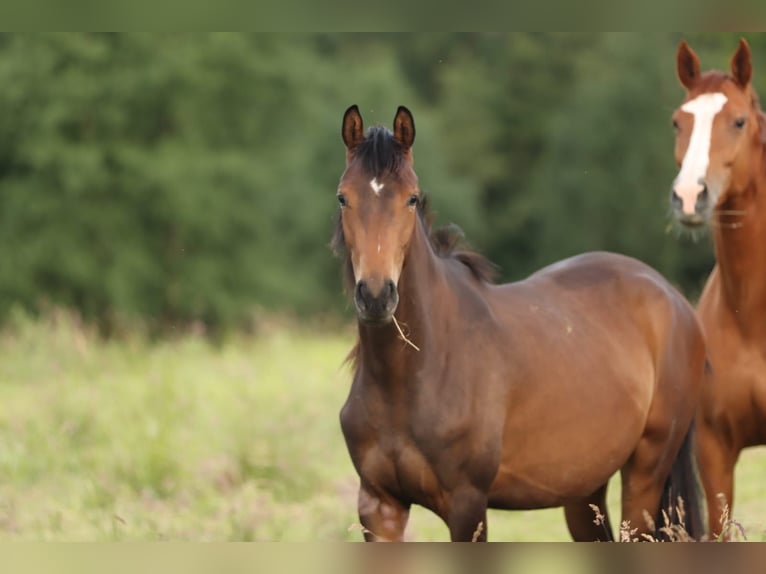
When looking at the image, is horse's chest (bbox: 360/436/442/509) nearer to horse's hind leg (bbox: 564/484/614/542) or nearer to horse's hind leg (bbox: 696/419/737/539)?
horse's hind leg (bbox: 564/484/614/542)

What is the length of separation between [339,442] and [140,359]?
12.0 ft

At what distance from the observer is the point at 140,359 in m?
12.8

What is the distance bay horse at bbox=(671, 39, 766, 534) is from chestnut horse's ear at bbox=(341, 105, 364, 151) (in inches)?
70.2

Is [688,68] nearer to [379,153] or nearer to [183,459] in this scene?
[379,153]

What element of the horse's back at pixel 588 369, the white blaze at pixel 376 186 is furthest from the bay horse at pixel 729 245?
the white blaze at pixel 376 186

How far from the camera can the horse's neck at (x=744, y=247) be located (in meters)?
5.99

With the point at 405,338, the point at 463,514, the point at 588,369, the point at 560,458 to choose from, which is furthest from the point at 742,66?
the point at 463,514

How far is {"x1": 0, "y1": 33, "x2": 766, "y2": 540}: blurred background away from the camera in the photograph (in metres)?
8.30

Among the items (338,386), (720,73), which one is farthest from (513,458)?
(338,386)

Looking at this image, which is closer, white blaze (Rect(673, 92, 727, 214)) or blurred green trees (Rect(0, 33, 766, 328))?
white blaze (Rect(673, 92, 727, 214))

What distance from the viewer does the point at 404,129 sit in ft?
14.5

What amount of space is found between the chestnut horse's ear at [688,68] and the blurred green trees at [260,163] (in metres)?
11.6

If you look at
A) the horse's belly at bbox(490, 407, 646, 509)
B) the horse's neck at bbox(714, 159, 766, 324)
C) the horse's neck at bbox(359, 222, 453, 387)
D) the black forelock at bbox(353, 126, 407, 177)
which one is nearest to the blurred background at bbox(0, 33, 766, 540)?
the horse's neck at bbox(714, 159, 766, 324)

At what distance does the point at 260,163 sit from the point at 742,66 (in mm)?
19446
